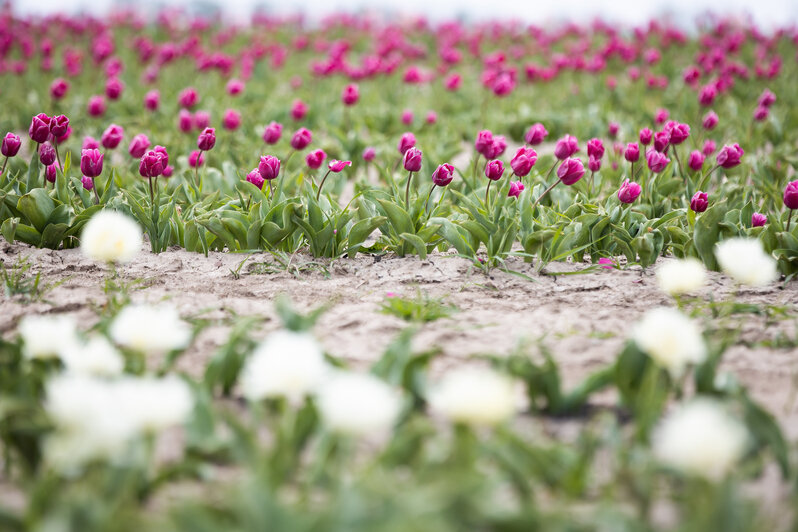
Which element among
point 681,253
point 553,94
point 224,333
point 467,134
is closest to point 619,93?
point 553,94

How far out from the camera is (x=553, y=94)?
7.07m

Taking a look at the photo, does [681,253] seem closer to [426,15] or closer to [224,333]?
[224,333]

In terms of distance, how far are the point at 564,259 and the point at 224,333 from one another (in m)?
1.52

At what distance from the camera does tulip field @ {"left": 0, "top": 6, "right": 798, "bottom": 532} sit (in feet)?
4.05

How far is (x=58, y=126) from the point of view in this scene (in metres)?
3.03

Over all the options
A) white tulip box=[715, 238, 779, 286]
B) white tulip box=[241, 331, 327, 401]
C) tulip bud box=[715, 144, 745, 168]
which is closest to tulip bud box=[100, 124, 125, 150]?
white tulip box=[241, 331, 327, 401]

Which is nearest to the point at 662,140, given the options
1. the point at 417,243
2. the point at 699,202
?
the point at 699,202

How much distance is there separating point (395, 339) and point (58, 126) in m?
1.91

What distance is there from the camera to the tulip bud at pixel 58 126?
9.93 ft

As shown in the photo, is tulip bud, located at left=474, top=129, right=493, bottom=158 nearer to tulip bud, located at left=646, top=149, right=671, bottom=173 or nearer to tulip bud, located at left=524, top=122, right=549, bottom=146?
tulip bud, located at left=524, top=122, right=549, bottom=146

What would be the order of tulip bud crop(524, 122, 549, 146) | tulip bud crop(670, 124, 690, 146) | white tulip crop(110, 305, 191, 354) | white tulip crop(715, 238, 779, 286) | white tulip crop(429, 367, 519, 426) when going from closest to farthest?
white tulip crop(429, 367, 519, 426), white tulip crop(110, 305, 191, 354), white tulip crop(715, 238, 779, 286), tulip bud crop(670, 124, 690, 146), tulip bud crop(524, 122, 549, 146)

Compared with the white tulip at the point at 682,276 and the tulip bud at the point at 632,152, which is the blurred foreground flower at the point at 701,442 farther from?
the tulip bud at the point at 632,152

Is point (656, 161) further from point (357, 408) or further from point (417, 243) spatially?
point (357, 408)

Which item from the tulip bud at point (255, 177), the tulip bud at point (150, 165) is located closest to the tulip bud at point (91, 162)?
the tulip bud at point (150, 165)
